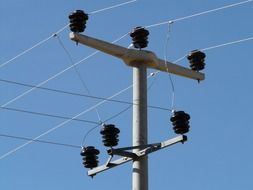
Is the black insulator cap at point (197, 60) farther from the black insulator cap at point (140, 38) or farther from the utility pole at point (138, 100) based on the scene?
the black insulator cap at point (140, 38)

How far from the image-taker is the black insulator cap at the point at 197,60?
1602cm

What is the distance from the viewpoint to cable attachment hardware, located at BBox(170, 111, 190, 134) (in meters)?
14.3

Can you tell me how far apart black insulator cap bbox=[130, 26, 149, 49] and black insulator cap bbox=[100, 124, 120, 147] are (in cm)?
150

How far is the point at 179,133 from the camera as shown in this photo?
1430 cm

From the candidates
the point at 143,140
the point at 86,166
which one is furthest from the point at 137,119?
the point at 86,166

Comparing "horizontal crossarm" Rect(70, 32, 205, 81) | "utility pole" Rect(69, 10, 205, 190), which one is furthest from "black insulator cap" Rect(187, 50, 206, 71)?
"horizontal crossarm" Rect(70, 32, 205, 81)

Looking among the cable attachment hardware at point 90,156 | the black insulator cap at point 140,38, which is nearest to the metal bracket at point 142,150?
the cable attachment hardware at point 90,156

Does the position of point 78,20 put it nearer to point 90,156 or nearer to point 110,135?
point 110,135

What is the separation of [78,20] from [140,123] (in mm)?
2051

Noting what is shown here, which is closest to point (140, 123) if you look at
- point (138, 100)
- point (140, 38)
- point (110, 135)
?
point (138, 100)

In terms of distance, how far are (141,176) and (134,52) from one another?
2.14 metres

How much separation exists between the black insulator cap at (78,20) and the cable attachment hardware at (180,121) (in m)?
2.12

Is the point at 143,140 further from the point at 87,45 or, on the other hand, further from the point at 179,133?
the point at 87,45

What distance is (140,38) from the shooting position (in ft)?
50.2
